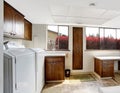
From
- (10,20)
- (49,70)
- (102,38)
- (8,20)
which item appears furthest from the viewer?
(102,38)

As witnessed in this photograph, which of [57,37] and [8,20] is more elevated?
[8,20]

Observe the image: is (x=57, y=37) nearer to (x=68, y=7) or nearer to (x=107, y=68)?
(x=107, y=68)

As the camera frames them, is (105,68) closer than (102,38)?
Yes

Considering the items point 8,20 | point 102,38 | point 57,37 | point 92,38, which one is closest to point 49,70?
point 57,37

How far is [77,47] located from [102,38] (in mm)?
1264

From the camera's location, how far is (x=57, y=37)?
516cm

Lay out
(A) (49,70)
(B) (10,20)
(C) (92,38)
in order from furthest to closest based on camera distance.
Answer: (C) (92,38), (A) (49,70), (B) (10,20)

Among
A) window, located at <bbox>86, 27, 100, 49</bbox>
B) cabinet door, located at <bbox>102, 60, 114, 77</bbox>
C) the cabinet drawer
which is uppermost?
window, located at <bbox>86, 27, 100, 49</bbox>

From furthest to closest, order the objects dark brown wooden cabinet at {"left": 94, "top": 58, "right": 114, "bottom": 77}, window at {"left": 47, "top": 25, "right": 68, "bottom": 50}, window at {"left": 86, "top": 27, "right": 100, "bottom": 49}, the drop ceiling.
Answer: window at {"left": 86, "top": 27, "right": 100, "bottom": 49}, window at {"left": 47, "top": 25, "right": 68, "bottom": 50}, dark brown wooden cabinet at {"left": 94, "top": 58, "right": 114, "bottom": 77}, the drop ceiling

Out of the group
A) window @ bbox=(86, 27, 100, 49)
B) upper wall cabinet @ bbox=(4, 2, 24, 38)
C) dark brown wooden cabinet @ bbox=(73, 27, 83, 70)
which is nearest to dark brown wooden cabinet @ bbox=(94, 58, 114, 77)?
dark brown wooden cabinet @ bbox=(73, 27, 83, 70)

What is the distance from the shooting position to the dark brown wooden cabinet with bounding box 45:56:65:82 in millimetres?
3977

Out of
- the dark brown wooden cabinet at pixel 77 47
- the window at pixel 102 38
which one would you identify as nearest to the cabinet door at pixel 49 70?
the dark brown wooden cabinet at pixel 77 47

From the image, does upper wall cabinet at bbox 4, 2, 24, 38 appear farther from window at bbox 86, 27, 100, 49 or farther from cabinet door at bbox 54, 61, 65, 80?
window at bbox 86, 27, 100, 49

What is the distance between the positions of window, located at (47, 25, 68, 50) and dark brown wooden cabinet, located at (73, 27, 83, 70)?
0.38m
